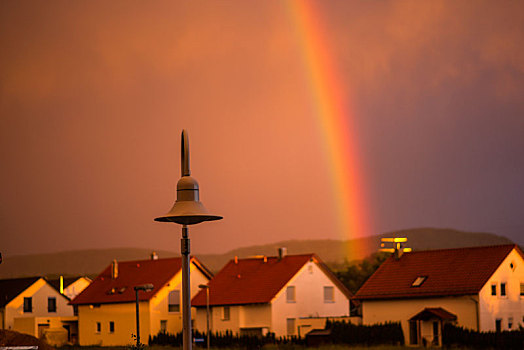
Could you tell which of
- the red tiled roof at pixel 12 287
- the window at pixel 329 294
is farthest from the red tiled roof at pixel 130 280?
the window at pixel 329 294

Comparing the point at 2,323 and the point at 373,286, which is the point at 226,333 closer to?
the point at 373,286

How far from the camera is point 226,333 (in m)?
49.8

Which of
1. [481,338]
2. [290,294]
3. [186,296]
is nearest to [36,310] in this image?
[290,294]

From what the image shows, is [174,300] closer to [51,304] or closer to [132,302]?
[132,302]

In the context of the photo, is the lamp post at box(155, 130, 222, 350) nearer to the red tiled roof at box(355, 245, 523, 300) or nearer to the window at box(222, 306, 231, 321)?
the red tiled roof at box(355, 245, 523, 300)

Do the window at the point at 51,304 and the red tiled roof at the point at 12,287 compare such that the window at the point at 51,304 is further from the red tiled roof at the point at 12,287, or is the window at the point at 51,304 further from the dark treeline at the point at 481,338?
the dark treeline at the point at 481,338

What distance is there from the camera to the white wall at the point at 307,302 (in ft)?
174

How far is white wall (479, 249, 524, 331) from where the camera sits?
4528 cm

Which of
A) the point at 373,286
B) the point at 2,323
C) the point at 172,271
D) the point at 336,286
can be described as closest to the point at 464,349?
the point at 373,286

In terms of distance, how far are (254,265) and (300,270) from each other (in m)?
4.15

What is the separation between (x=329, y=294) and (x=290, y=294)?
4.08 meters

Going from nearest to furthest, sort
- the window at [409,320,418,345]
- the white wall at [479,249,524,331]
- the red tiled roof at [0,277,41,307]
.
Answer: the white wall at [479,249,524,331] → the window at [409,320,418,345] → the red tiled roof at [0,277,41,307]

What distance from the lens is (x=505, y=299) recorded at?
4694 centimetres

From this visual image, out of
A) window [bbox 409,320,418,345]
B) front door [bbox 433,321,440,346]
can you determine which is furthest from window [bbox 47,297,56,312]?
front door [bbox 433,321,440,346]
